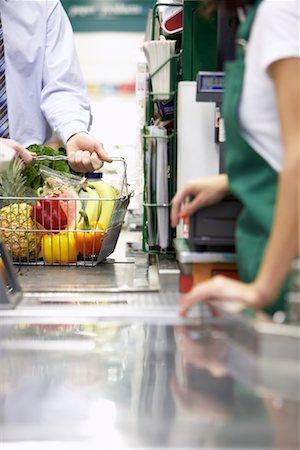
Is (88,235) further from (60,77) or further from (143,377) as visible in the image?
(143,377)

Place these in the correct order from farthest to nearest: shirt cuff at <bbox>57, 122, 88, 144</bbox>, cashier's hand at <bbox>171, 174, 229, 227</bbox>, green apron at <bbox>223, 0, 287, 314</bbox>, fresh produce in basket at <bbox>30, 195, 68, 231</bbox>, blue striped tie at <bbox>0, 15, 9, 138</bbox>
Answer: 1. blue striped tie at <bbox>0, 15, 9, 138</bbox>
2. shirt cuff at <bbox>57, 122, 88, 144</bbox>
3. fresh produce in basket at <bbox>30, 195, 68, 231</bbox>
4. cashier's hand at <bbox>171, 174, 229, 227</bbox>
5. green apron at <bbox>223, 0, 287, 314</bbox>

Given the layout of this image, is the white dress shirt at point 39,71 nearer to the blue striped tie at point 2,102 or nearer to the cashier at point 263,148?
the blue striped tie at point 2,102

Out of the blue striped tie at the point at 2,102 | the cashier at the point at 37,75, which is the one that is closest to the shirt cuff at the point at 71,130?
the cashier at the point at 37,75

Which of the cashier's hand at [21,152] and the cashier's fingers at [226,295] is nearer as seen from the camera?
the cashier's fingers at [226,295]

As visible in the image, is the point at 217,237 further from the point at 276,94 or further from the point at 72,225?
the point at 72,225

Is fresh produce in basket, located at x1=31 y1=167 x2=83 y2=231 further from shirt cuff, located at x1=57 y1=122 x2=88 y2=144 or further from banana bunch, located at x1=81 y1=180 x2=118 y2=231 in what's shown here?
shirt cuff, located at x1=57 y1=122 x2=88 y2=144

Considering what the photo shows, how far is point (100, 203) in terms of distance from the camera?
7.66 feet

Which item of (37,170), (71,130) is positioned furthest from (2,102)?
(37,170)

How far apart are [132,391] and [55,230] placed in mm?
1138

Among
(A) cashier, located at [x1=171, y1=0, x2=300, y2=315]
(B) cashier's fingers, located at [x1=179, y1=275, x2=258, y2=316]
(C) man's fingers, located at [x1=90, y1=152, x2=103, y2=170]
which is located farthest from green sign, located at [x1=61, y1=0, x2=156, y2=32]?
(B) cashier's fingers, located at [x1=179, y1=275, x2=258, y2=316]

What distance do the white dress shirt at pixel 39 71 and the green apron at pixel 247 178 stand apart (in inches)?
57.9

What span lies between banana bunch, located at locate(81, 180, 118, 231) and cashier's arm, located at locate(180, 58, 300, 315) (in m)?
1.22

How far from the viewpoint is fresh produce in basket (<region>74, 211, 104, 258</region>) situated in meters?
2.24

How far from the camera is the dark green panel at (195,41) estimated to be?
83.9 inches
